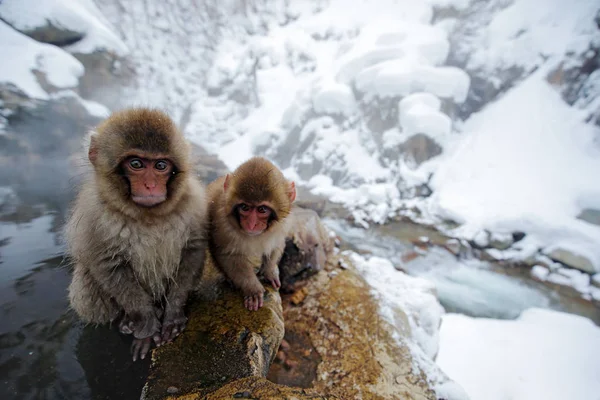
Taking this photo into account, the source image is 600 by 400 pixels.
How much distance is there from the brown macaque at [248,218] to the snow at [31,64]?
13.0 m

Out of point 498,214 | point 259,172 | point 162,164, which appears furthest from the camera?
point 498,214

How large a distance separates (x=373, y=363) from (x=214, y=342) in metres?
1.09

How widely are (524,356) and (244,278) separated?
5.31 metres

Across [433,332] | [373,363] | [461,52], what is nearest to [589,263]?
[433,332]

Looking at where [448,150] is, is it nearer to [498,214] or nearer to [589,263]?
[498,214]

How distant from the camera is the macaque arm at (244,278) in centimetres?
161

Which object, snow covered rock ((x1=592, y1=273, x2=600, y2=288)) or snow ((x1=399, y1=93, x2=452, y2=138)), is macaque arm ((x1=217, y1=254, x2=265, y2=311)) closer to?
snow covered rock ((x1=592, y1=273, x2=600, y2=288))

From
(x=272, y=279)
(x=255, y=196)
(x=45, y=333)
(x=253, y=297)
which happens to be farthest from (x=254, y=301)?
(x=45, y=333)

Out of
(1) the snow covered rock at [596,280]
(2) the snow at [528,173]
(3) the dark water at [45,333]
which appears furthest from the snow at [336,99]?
(3) the dark water at [45,333]

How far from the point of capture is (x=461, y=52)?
17.1 metres

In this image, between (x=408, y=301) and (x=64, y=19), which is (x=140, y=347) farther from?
(x=64, y=19)

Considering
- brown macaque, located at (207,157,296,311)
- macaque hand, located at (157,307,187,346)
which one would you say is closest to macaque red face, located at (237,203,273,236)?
brown macaque, located at (207,157,296,311)

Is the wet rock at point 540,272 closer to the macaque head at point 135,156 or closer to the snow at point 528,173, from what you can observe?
the snow at point 528,173

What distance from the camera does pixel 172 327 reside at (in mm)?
1421
